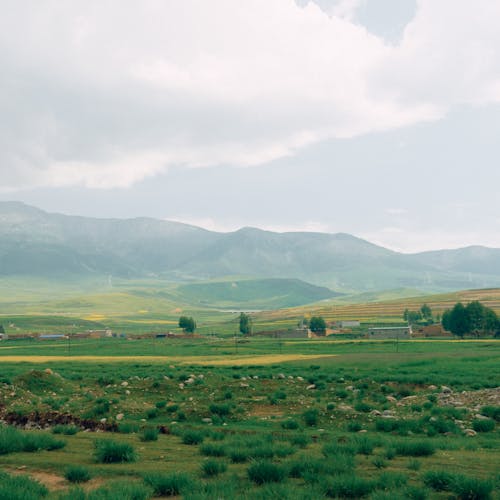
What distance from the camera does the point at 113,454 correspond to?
43.3ft

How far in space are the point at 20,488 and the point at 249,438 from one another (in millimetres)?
8078

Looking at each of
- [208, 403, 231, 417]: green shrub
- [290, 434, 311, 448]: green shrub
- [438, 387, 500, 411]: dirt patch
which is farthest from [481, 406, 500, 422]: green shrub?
[208, 403, 231, 417]: green shrub

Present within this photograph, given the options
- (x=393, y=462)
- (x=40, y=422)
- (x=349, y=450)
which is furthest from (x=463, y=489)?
(x=40, y=422)

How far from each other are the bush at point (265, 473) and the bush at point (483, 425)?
11801 millimetres

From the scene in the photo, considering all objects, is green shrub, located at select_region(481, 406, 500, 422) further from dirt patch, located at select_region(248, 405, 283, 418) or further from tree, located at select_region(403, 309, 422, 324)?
tree, located at select_region(403, 309, 422, 324)

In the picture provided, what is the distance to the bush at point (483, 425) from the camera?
1983 centimetres

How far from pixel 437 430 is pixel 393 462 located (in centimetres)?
702

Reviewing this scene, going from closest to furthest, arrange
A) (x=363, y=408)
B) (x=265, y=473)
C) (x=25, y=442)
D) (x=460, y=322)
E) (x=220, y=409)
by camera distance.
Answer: (x=265, y=473), (x=25, y=442), (x=363, y=408), (x=220, y=409), (x=460, y=322)

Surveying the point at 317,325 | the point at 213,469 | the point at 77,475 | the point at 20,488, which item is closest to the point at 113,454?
the point at 77,475

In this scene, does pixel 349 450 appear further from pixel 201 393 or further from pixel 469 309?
pixel 469 309

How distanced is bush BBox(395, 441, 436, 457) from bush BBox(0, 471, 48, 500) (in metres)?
9.47

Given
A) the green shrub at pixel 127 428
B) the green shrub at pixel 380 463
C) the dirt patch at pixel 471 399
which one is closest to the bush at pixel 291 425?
the green shrub at pixel 127 428

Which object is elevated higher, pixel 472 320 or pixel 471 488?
pixel 471 488

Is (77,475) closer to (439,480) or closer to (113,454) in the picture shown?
(113,454)
